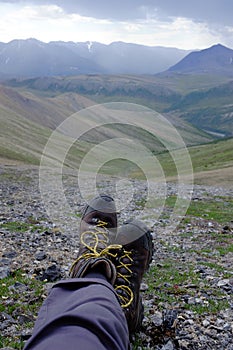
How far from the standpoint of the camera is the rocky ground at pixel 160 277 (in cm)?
800

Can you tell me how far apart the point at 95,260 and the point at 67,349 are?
291 centimetres

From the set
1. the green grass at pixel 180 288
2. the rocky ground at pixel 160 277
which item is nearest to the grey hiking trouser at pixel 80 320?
the rocky ground at pixel 160 277

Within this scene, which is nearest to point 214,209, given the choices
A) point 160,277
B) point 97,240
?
point 160,277

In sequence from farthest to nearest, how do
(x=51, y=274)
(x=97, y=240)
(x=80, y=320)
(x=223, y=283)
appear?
(x=223, y=283), (x=51, y=274), (x=97, y=240), (x=80, y=320)

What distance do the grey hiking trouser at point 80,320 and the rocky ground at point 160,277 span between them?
2.51 metres

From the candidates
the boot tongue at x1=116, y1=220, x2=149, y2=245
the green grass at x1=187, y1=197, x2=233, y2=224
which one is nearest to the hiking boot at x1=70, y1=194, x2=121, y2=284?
the boot tongue at x1=116, y1=220, x2=149, y2=245

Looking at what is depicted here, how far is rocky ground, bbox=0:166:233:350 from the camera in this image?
8.00 meters

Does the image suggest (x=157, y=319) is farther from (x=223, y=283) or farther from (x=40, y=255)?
(x=40, y=255)

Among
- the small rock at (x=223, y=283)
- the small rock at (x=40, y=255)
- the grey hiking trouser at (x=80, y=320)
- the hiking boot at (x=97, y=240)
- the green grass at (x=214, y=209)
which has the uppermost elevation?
the grey hiking trouser at (x=80, y=320)

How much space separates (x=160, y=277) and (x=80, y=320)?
869cm

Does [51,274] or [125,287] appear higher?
[125,287]

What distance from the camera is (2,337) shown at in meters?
7.30

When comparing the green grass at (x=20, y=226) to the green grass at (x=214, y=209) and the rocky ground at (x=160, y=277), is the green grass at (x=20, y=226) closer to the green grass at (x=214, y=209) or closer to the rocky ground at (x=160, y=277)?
the rocky ground at (x=160, y=277)

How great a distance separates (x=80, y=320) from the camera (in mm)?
4023
